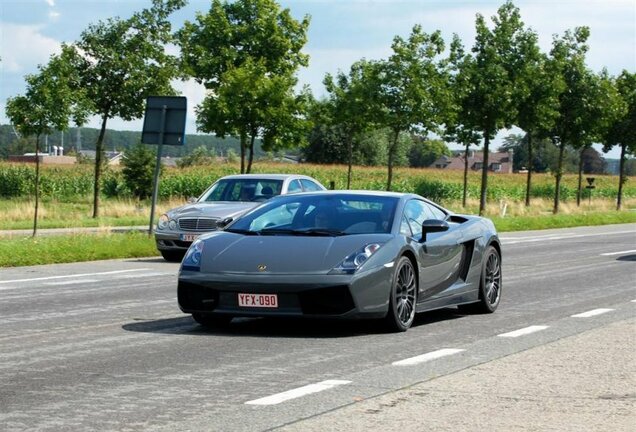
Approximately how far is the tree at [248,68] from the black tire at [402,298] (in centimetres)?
2611

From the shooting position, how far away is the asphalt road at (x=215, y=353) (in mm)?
7438

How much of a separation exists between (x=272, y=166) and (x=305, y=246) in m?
70.1

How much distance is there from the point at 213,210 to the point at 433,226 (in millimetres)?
10858

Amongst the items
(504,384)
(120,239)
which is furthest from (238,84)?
(504,384)

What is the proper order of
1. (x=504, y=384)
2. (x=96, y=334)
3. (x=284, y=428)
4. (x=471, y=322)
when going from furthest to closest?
1. (x=471, y=322)
2. (x=96, y=334)
3. (x=504, y=384)
4. (x=284, y=428)

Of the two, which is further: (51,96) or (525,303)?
(51,96)

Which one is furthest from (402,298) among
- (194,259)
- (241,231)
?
(194,259)

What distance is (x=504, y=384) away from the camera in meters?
8.61

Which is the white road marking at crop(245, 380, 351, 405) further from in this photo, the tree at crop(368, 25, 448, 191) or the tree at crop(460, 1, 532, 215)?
the tree at crop(460, 1, 532, 215)

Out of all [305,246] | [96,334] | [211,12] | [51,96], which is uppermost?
[211,12]

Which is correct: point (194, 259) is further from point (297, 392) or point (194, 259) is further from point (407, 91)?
point (407, 91)

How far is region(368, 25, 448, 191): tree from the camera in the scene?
45656 mm

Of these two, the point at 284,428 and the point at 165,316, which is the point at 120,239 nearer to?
the point at 165,316

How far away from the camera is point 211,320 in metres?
11.9
